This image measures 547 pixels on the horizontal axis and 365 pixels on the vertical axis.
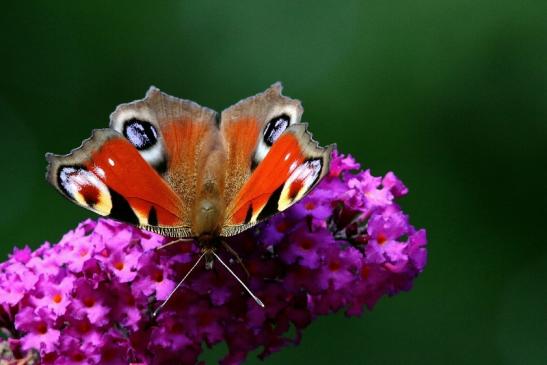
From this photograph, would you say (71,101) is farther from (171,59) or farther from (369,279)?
(369,279)

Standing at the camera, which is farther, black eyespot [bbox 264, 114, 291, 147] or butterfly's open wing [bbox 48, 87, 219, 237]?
black eyespot [bbox 264, 114, 291, 147]

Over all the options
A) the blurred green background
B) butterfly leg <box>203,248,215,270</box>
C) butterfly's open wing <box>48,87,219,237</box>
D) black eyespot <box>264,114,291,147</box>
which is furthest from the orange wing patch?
the blurred green background

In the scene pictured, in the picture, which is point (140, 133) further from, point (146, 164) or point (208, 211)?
point (208, 211)

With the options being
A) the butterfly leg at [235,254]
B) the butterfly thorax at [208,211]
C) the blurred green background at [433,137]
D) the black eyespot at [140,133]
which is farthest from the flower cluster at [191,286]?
the blurred green background at [433,137]

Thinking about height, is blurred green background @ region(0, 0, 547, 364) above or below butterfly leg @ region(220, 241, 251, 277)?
above

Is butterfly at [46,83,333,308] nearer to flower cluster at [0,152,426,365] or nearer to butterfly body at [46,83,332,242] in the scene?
butterfly body at [46,83,332,242]

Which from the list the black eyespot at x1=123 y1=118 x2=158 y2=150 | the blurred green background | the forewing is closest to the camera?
the forewing

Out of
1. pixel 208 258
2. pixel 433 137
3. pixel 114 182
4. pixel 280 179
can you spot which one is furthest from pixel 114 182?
pixel 433 137

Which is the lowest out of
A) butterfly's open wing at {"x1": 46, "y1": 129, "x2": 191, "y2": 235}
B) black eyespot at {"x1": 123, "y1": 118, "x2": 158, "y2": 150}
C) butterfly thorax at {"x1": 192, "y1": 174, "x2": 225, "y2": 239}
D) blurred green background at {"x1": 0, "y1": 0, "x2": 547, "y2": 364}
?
butterfly thorax at {"x1": 192, "y1": 174, "x2": 225, "y2": 239}

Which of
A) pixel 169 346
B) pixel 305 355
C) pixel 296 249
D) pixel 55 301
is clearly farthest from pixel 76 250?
pixel 305 355
